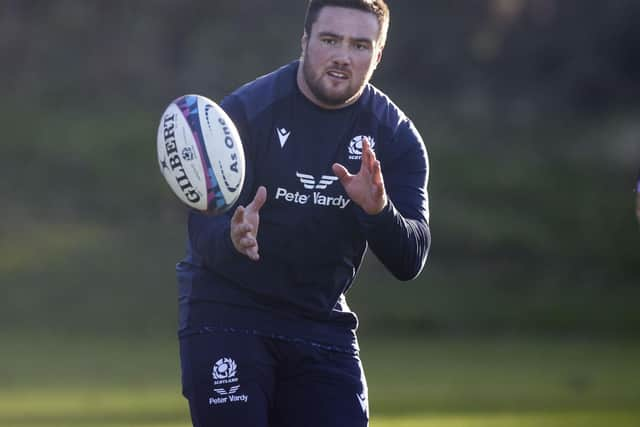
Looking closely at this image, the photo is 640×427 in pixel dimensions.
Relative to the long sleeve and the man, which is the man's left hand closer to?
the long sleeve

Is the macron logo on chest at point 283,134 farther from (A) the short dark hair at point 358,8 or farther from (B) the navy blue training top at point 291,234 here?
(A) the short dark hair at point 358,8

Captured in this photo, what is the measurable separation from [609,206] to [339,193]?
108ft

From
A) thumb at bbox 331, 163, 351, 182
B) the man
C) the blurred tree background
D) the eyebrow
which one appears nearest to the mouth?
the man

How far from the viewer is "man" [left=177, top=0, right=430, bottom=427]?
6.27 metres

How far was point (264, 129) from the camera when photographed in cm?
638

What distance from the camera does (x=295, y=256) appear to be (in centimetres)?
635

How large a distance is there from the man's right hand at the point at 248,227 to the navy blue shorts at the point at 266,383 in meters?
0.58

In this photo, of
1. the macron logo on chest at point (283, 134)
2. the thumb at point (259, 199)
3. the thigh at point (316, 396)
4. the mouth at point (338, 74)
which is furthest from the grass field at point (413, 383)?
the thumb at point (259, 199)

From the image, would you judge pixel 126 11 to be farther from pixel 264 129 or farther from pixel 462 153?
pixel 264 129

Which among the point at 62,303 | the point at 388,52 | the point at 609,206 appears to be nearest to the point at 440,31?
the point at 388,52

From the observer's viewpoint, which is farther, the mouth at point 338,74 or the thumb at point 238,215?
the mouth at point 338,74

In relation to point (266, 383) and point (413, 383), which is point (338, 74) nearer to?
point (266, 383)

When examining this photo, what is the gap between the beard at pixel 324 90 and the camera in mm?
6328

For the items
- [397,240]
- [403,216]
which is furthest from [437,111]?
[397,240]
